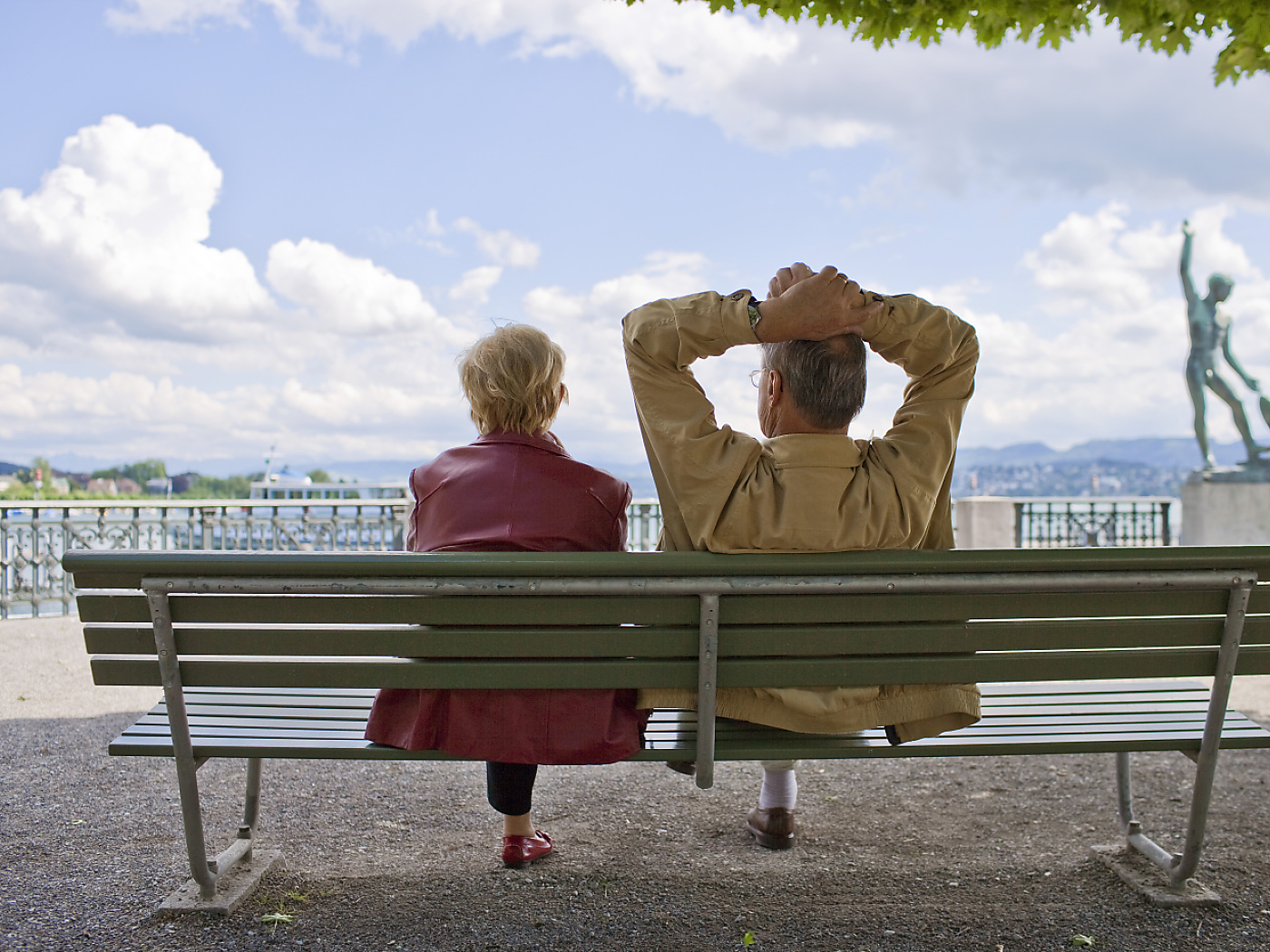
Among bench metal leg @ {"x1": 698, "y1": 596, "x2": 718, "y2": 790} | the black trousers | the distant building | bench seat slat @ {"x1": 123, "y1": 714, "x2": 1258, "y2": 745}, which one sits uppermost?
the distant building

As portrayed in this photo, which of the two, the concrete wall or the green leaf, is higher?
the green leaf

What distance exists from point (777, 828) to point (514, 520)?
1.46 m

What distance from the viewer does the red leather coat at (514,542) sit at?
2463mm

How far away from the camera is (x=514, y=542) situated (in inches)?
98.9

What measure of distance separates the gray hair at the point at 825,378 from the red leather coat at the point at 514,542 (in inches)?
20.9

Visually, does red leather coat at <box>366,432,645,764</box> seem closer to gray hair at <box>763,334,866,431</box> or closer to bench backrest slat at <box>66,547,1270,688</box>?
bench backrest slat at <box>66,547,1270,688</box>

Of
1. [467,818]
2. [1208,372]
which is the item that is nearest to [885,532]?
[467,818]

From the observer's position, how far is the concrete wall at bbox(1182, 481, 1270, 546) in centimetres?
1237

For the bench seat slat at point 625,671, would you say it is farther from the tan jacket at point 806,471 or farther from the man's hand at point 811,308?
the man's hand at point 811,308

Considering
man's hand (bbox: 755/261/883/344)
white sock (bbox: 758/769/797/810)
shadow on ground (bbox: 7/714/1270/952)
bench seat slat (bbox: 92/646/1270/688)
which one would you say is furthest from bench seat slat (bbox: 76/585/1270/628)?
white sock (bbox: 758/769/797/810)

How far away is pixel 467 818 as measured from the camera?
3566 mm

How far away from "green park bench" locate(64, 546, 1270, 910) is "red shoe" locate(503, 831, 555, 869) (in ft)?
2.37

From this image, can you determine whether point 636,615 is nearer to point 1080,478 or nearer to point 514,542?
point 514,542

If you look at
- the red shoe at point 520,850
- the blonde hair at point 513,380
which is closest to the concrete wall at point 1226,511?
the red shoe at point 520,850
